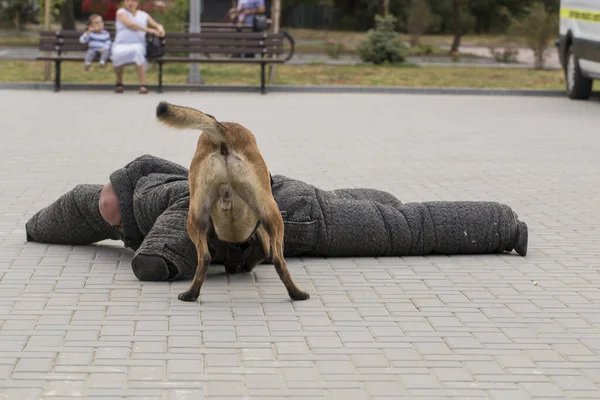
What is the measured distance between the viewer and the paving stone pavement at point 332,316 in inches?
184

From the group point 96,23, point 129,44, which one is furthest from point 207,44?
point 96,23

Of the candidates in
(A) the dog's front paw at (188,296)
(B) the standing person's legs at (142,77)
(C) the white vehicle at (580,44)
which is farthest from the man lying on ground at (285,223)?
(B) the standing person's legs at (142,77)

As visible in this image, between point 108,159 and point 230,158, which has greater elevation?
point 230,158

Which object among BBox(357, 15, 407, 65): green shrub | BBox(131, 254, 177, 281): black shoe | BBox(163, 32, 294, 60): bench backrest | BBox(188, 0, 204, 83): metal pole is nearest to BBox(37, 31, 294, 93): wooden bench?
BBox(163, 32, 294, 60): bench backrest

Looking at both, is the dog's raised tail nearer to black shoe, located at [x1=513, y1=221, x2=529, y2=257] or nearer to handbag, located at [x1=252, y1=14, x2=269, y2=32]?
black shoe, located at [x1=513, y1=221, x2=529, y2=257]

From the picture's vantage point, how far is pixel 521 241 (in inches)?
287

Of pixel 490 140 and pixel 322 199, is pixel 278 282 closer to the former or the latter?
pixel 322 199

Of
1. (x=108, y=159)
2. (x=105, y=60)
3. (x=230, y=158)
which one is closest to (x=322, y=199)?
(x=230, y=158)

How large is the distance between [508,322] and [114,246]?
285cm

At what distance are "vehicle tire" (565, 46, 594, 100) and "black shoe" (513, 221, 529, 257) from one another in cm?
1307

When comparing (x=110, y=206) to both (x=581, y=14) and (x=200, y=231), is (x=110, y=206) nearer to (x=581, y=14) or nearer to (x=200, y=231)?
(x=200, y=231)

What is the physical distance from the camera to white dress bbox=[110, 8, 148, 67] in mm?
19891

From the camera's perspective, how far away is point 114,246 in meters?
7.49

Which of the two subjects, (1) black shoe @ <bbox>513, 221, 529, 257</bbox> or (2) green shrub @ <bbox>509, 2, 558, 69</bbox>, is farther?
(2) green shrub @ <bbox>509, 2, 558, 69</bbox>
